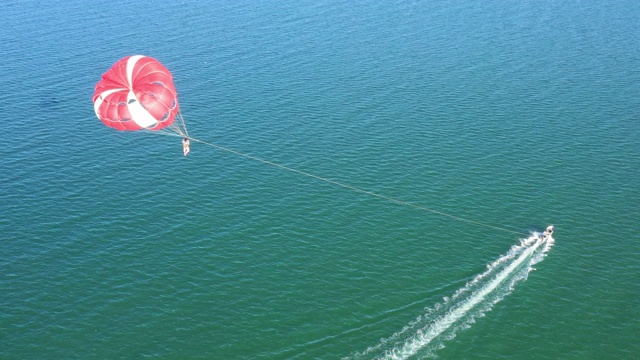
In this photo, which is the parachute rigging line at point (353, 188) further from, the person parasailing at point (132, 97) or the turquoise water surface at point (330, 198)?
the person parasailing at point (132, 97)

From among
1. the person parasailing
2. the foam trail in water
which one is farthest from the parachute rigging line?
the person parasailing

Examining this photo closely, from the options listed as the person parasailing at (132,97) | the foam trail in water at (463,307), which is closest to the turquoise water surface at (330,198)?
the foam trail in water at (463,307)

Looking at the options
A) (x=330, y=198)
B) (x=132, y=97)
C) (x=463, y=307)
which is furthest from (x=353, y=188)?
(x=132, y=97)

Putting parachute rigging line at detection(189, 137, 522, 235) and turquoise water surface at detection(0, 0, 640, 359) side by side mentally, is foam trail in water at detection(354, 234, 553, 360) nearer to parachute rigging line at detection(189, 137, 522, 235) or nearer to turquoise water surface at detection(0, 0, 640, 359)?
turquoise water surface at detection(0, 0, 640, 359)

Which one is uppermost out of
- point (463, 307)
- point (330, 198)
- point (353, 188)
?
point (353, 188)

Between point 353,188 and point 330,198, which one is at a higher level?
point 353,188

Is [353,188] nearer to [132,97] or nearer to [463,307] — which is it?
[463,307]
